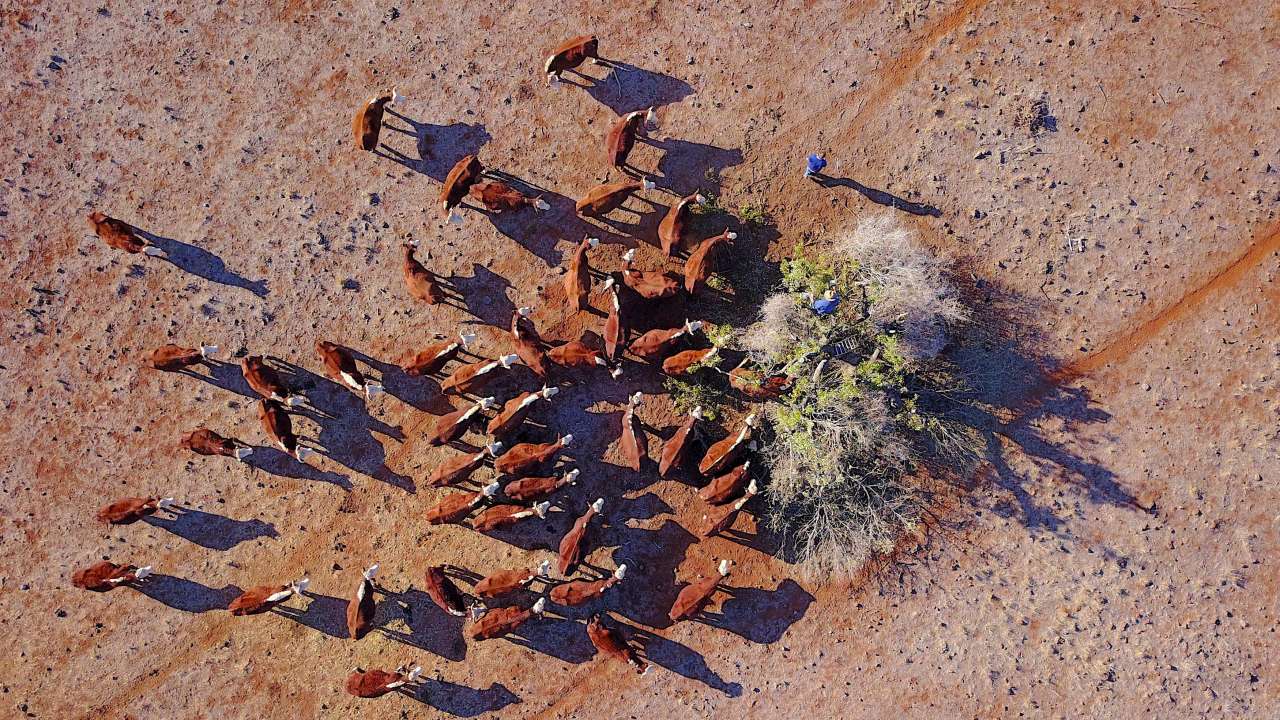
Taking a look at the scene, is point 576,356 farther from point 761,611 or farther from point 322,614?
point 322,614

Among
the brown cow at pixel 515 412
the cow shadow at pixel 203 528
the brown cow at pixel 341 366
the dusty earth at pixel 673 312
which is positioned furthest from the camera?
the cow shadow at pixel 203 528

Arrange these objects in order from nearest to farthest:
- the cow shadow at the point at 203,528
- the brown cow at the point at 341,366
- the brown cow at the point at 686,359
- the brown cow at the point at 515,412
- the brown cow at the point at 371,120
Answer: the brown cow at the point at 686,359 → the brown cow at the point at 515,412 → the brown cow at the point at 341,366 → the brown cow at the point at 371,120 → the cow shadow at the point at 203,528

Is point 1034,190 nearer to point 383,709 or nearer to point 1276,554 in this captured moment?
point 1276,554

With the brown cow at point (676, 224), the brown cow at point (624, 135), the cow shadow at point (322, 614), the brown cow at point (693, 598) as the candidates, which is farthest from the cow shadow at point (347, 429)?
the brown cow at point (624, 135)

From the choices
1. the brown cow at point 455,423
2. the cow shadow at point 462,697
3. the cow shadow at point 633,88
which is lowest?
the cow shadow at point 462,697

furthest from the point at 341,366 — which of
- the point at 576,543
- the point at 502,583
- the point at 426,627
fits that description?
the point at 576,543

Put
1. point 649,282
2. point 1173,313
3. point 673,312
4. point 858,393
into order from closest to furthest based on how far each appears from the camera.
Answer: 1. point 858,393
2. point 649,282
3. point 1173,313
4. point 673,312

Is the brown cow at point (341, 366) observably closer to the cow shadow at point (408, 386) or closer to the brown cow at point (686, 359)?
the cow shadow at point (408, 386)
